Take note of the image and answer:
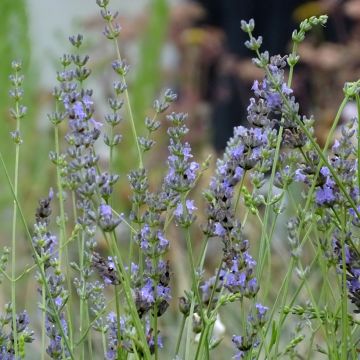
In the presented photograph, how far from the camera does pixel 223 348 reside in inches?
118

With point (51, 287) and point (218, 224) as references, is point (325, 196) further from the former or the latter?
point (51, 287)

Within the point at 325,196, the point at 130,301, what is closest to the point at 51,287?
the point at 130,301

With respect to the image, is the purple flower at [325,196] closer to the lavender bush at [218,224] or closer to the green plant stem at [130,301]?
the lavender bush at [218,224]

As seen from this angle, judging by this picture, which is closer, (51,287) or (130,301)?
(130,301)

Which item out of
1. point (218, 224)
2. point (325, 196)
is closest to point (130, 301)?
point (218, 224)

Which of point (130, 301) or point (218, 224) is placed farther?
point (218, 224)

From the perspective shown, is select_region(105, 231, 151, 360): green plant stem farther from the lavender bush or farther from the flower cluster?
the flower cluster

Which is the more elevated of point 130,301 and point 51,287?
point 51,287

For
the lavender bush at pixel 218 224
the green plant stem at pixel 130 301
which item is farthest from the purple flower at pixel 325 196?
the green plant stem at pixel 130 301

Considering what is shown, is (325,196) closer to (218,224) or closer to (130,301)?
(218,224)

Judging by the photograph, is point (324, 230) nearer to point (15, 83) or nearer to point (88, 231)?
point (88, 231)

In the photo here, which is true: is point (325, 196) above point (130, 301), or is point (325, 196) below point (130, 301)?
above

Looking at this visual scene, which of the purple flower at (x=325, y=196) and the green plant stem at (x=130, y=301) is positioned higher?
the purple flower at (x=325, y=196)

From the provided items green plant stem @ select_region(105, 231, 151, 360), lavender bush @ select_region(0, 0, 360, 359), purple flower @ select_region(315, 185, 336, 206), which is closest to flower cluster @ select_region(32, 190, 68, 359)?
lavender bush @ select_region(0, 0, 360, 359)
